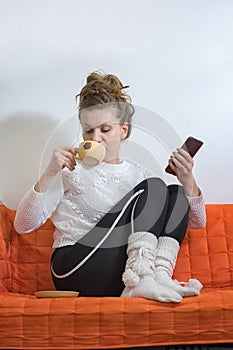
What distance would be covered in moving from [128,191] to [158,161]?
34 centimetres

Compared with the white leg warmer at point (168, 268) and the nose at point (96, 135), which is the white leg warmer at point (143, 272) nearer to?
the white leg warmer at point (168, 268)

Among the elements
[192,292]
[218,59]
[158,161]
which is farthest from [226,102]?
[192,292]

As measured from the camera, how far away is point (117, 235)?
1.47 m

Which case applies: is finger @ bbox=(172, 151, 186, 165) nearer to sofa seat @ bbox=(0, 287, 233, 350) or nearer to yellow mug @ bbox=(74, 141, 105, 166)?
yellow mug @ bbox=(74, 141, 105, 166)

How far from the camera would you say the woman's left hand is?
1562 mm

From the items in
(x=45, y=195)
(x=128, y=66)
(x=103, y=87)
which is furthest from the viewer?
(x=128, y=66)

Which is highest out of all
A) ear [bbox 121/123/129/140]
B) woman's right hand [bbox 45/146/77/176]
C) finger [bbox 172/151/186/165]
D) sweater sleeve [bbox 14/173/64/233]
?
ear [bbox 121/123/129/140]

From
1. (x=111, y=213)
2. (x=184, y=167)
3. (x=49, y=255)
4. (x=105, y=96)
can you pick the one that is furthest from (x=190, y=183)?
(x=49, y=255)

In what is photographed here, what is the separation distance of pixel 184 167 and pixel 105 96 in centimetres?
32

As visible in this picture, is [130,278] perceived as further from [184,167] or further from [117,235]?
[184,167]

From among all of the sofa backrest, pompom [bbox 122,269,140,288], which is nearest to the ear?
the sofa backrest

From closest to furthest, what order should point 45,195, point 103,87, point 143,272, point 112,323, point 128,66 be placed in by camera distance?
1. point 112,323
2. point 143,272
3. point 45,195
4. point 103,87
5. point 128,66

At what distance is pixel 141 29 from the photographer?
203 centimetres

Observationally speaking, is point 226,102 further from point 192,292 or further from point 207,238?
point 192,292
